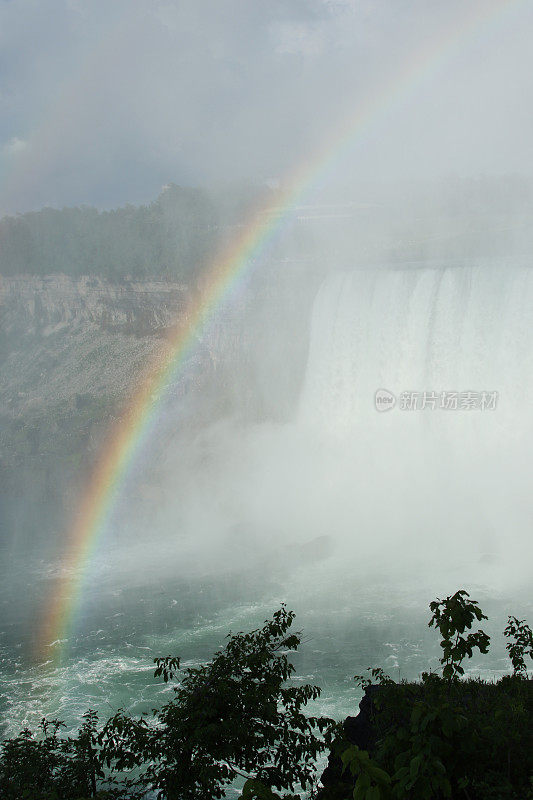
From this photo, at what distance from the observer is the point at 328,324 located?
35.7 metres

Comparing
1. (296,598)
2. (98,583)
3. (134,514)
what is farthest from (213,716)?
(134,514)

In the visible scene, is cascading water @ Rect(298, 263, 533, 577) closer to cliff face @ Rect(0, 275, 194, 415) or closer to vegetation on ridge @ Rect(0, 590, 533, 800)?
cliff face @ Rect(0, 275, 194, 415)

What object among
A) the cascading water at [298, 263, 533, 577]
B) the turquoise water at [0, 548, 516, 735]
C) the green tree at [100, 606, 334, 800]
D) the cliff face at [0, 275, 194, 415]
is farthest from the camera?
the cliff face at [0, 275, 194, 415]


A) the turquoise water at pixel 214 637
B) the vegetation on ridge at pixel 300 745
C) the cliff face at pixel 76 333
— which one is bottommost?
the vegetation on ridge at pixel 300 745

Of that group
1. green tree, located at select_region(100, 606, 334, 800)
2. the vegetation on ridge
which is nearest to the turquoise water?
the vegetation on ridge

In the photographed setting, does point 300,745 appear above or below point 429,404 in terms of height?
below

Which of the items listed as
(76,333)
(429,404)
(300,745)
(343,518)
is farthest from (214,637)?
(76,333)

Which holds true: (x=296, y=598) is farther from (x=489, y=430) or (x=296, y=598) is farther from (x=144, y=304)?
(x=144, y=304)

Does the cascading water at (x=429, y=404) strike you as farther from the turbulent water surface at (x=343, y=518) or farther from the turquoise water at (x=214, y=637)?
the turquoise water at (x=214, y=637)

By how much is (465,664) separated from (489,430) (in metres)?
15.3

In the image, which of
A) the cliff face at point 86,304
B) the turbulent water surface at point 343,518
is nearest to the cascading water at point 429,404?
the turbulent water surface at point 343,518

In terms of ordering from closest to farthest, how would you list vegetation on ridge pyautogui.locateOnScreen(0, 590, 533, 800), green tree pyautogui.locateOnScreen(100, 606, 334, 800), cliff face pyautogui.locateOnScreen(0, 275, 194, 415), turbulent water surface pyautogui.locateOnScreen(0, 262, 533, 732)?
vegetation on ridge pyautogui.locateOnScreen(0, 590, 533, 800), green tree pyautogui.locateOnScreen(100, 606, 334, 800), turbulent water surface pyautogui.locateOnScreen(0, 262, 533, 732), cliff face pyautogui.locateOnScreen(0, 275, 194, 415)

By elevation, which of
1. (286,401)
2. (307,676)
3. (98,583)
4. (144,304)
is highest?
(144,304)

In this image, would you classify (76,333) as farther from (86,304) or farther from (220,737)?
(220,737)
